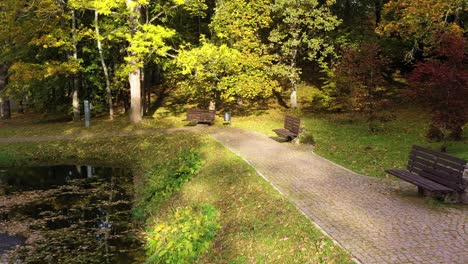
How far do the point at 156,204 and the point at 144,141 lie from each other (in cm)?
801

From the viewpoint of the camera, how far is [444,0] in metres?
21.4

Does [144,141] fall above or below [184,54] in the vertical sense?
below

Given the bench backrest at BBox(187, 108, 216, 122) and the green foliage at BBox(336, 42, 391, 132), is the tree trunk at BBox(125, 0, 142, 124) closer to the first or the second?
the bench backrest at BBox(187, 108, 216, 122)

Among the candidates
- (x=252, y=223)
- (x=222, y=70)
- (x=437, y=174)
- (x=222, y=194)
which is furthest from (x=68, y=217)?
(x=222, y=70)

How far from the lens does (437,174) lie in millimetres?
9656

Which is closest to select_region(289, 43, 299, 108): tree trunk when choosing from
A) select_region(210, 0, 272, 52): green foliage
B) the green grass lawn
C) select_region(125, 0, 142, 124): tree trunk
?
the green grass lawn

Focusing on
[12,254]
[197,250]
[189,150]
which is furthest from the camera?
[189,150]

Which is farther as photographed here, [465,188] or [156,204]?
[156,204]

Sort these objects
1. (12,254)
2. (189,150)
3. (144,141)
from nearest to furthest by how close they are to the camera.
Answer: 1. (12,254)
2. (189,150)
3. (144,141)

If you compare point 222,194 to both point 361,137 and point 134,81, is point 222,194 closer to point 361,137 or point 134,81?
point 361,137

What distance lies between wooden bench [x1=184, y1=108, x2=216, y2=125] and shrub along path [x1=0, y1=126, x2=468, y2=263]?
9.57 m

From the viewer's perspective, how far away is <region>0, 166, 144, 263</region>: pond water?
9.22m

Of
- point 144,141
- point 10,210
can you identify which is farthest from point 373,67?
point 10,210

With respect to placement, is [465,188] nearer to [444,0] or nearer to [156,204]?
[156,204]
